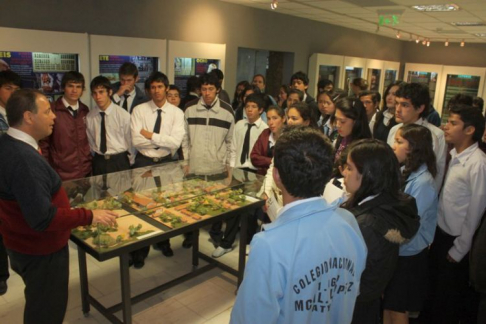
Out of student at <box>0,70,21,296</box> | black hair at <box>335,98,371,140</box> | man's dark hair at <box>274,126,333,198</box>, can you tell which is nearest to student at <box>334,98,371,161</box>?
black hair at <box>335,98,371,140</box>

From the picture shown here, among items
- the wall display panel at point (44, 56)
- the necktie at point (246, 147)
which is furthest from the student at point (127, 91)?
the necktie at point (246, 147)

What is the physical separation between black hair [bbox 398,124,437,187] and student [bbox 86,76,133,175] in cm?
276

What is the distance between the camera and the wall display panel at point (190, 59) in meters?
5.61

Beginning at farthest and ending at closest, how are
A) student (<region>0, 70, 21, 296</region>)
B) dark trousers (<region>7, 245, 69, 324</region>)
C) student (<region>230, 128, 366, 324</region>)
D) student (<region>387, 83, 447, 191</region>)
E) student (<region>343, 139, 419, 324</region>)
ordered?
student (<region>0, 70, 21, 296</region>) → student (<region>387, 83, 447, 191</region>) → dark trousers (<region>7, 245, 69, 324</region>) → student (<region>343, 139, 419, 324</region>) → student (<region>230, 128, 366, 324</region>)

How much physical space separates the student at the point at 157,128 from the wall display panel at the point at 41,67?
124cm

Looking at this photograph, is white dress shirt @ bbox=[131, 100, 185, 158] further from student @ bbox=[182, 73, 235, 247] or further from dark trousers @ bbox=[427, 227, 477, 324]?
dark trousers @ bbox=[427, 227, 477, 324]

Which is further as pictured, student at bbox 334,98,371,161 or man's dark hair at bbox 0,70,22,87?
man's dark hair at bbox 0,70,22,87

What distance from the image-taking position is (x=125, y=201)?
2.65 m

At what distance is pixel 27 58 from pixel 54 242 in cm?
286

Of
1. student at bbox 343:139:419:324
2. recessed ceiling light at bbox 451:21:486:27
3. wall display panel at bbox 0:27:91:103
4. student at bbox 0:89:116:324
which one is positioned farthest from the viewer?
recessed ceiling light at bbox 451:21:486:27

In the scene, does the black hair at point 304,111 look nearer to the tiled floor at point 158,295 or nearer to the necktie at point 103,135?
the tiled floor at point 158,295

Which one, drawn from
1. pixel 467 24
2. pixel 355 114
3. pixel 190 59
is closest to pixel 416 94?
pixel 355 114

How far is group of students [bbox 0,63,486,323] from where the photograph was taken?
1.26 meters

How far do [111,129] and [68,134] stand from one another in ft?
1.35
